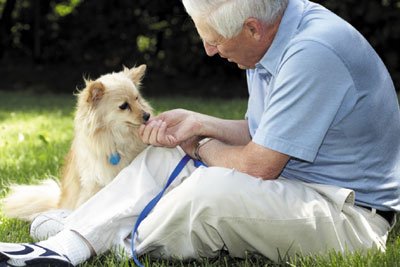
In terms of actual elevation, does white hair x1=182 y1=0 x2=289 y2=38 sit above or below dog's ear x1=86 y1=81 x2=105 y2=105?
above

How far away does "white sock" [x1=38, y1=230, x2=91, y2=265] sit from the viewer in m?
2.62

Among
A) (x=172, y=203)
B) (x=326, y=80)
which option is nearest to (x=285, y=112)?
(x=326, y=80)

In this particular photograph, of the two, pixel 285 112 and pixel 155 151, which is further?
pixel 155 151

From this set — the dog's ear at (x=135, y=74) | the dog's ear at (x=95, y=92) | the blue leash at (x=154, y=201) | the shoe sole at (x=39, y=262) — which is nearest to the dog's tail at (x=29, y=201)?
the dog's ear at (x=95, y=92)

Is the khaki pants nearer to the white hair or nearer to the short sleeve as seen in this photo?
the short sleeve

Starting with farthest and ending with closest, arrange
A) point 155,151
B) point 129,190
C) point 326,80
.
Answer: point 155,151 → point 129,190 → point 326,80

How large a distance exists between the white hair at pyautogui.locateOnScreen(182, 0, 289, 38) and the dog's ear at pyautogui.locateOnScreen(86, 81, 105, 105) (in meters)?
0.91

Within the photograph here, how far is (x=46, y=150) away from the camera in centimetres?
536

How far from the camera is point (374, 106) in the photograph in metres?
2.62

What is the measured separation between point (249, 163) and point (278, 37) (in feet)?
1.71

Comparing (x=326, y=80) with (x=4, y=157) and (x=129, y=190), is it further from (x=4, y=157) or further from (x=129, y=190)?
(x=4, y=157)

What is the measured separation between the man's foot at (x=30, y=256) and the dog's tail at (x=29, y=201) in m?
0.98

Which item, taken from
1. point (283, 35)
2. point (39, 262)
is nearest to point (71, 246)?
point (39, 262)

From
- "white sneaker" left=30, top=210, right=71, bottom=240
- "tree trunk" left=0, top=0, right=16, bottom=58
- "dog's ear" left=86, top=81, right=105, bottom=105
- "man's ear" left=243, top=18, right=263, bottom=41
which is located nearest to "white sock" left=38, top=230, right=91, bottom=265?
"white sneaker" left=30, top=210, right=71, bottom=240
